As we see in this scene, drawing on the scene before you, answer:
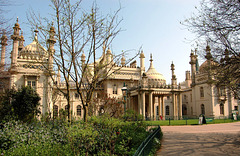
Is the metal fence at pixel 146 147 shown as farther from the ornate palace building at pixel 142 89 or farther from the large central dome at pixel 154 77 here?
the large central dome at pixel 154 77

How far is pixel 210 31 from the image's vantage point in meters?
9.80

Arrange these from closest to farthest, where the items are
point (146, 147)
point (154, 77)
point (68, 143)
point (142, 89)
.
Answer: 1. point (146, 147)
2. point (68, 143)
3. point (142, 89)
4. point (154, 77)

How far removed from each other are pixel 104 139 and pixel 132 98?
29494mm

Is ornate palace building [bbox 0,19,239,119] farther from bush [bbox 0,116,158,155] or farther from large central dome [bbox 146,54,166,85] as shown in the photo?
bush [bbox 0,116,158,155]

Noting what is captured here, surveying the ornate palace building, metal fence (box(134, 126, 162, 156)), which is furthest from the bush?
the ornate palace building

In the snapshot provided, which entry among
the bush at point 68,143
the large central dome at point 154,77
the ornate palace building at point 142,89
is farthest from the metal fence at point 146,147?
the large central dome at point 154,77

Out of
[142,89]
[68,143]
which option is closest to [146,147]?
[68,143]

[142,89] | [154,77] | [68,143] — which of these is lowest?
[68,143]

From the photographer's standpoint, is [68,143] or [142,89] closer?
[68,143]

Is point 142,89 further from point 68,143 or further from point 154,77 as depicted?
point 68,143

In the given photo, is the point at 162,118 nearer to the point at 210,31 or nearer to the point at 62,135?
the point at 210,31

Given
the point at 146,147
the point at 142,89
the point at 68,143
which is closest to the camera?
the point at 146,147

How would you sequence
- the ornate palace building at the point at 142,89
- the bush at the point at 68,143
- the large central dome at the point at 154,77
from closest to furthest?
the bush at the point at 68,143, the ornate palace building at the point at 142,89, the large central dome at the point at 154,77

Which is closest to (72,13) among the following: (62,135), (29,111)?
(62,135)
